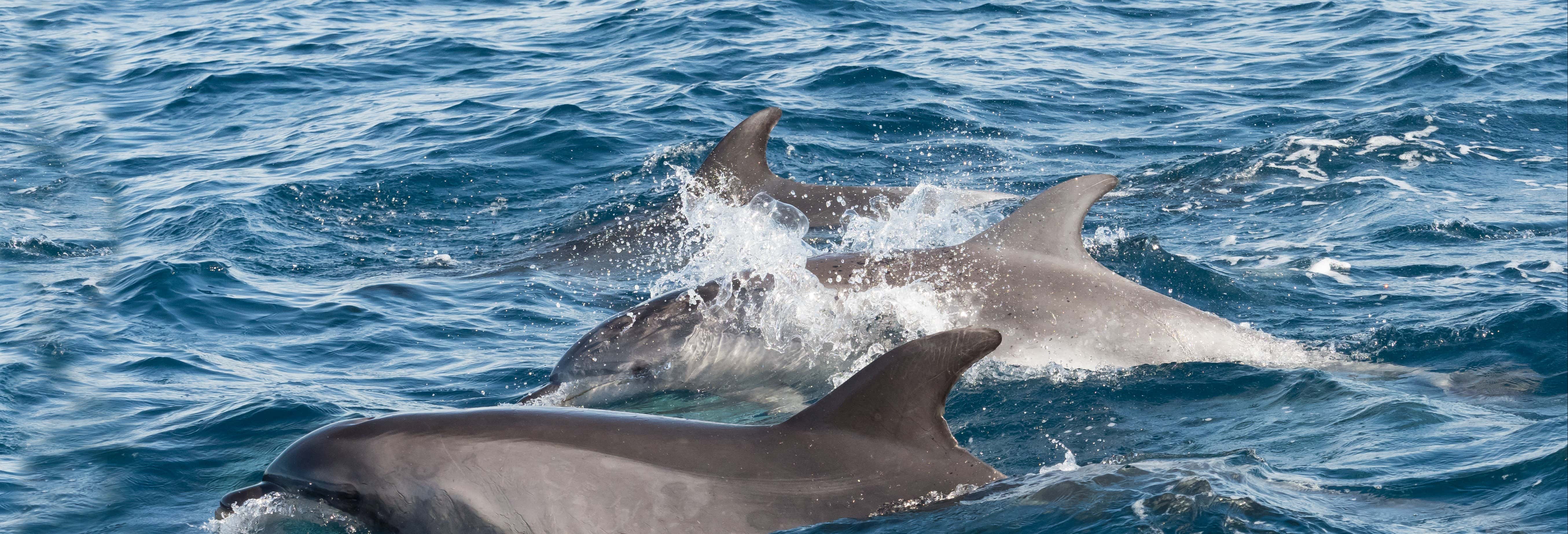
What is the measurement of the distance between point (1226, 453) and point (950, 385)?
214cm

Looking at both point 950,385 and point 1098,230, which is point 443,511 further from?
point 1098,230

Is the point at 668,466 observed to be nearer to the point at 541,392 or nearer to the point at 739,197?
the point at 541,392

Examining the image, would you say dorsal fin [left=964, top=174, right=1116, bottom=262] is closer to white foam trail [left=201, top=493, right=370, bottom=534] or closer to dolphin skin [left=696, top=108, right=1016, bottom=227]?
dolphin skin [left=696, top=108, right=1016, bottom=227]

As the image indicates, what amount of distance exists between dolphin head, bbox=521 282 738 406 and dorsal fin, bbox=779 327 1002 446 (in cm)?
310

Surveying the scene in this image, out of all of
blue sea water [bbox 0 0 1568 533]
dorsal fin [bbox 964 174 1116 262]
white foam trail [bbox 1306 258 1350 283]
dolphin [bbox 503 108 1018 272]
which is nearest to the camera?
blue sea water [bbox 0 0 1568 533]

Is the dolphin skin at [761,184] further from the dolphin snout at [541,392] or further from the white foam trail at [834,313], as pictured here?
the dolphin snout at [541,392]

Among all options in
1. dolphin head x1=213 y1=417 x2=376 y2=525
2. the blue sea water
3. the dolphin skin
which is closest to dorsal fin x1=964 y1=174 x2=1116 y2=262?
the blue sea water

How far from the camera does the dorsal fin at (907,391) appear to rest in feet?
17.4

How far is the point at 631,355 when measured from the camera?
854 centimetres

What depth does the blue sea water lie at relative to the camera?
705cm

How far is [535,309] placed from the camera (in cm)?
1110

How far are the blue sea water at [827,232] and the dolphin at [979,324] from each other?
221mm

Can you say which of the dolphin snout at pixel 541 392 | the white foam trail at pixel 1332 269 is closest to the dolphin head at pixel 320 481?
the dolphin snout at pixel 541 392

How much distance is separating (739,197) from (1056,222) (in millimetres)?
4975
